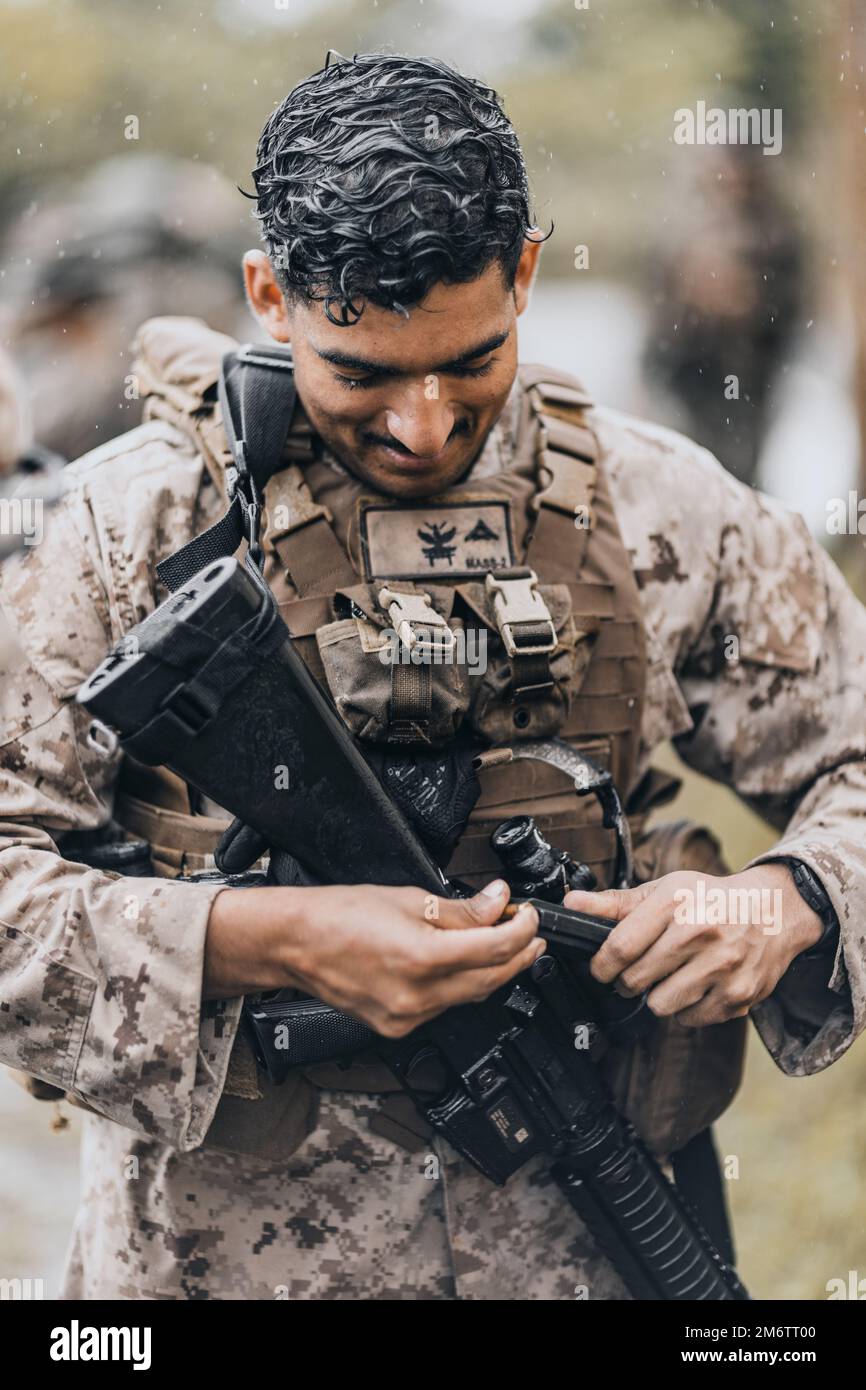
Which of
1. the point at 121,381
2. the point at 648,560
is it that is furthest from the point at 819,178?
the point at 648,560

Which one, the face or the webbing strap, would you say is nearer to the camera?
the face

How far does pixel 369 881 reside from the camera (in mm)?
1481

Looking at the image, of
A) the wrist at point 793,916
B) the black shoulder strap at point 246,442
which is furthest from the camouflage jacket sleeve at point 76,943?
the wrist at point 793,916

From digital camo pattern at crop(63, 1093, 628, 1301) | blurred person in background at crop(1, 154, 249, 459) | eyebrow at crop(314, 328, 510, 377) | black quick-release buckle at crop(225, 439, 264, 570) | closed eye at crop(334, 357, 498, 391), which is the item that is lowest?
digital camo pattern at crop(63, 1093, 628, 1301)

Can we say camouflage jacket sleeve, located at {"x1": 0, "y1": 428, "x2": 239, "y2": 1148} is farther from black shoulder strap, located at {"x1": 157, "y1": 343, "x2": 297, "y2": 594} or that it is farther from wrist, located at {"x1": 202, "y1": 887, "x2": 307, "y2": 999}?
black shoulder strap, located at {"x1": 157, "y1": 343, "x2": 297, "y2": 594}

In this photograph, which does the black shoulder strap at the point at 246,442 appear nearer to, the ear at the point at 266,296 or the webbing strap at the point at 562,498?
the ear at the point at 266,296

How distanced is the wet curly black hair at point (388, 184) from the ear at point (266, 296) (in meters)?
0.05

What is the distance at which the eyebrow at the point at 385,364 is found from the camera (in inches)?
56.4

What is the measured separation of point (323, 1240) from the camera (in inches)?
66.3

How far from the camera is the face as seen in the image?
1422 mm

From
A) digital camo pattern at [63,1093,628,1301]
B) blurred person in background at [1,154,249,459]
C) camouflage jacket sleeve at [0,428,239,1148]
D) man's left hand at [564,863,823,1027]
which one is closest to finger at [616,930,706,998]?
man's left hand at [564,863,823,1027]

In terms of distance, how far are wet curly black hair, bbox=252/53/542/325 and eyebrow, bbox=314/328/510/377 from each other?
40 millimetres
